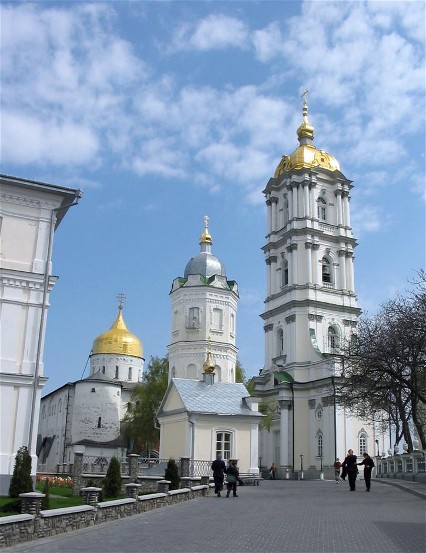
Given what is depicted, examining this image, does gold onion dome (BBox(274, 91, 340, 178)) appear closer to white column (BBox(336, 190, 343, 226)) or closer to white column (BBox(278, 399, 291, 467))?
white column (BBox(336, 190, 343, 226))

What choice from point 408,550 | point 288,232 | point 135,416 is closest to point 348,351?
point 408,550

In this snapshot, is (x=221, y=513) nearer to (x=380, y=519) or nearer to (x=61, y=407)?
(x=380, y=519)

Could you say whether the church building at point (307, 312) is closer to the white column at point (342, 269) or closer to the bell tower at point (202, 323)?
the white column at point (342, 269)

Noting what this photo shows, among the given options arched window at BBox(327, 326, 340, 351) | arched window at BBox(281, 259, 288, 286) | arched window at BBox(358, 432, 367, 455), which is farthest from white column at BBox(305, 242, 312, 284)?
arched window at BBox(358, 432, 367, 455)

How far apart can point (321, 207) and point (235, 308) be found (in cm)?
1178

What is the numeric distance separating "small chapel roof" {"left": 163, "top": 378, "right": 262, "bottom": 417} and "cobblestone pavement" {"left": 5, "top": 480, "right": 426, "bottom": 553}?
17318 millimetres

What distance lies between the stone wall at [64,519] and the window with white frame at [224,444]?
17626mm

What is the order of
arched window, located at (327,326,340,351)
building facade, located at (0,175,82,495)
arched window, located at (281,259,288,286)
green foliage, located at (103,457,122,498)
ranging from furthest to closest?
1. arched window, located at (281,259,288,286)
2. arched window, located at (327,326,340,351)
3. building facade, located at (0,175,82,495)
4. green foliage, located at (103,457,122,498)

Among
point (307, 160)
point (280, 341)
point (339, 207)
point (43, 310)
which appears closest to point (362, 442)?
point (280, 341)

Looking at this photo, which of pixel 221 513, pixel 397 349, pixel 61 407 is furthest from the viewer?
pixel 61 407

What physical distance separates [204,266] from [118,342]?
714 inches

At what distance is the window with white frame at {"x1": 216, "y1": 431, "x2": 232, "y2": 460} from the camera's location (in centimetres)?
3516

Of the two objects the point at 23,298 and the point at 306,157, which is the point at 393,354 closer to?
the point at 23,298

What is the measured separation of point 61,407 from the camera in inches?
2491
